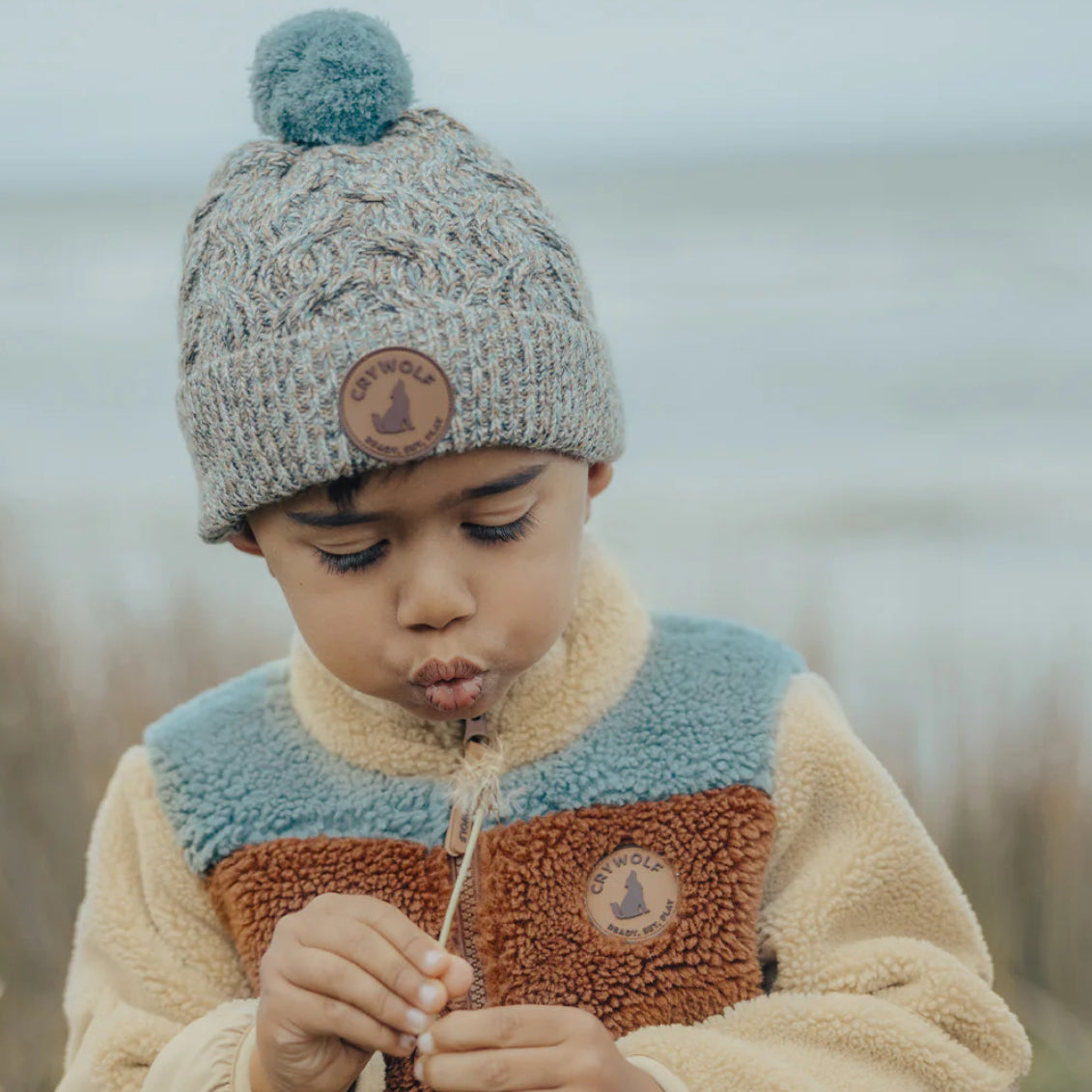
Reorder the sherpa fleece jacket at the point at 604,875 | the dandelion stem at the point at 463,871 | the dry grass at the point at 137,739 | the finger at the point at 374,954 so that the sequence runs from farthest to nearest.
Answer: the dry grass at the point at 137,739 → the sherpa fleece jacket at the point at 604,875 → the dandelion stem at the point at 463,871 → the finger at the point at 374,954

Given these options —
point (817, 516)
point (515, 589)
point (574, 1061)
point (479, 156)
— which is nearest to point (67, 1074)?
point (574, 1061)

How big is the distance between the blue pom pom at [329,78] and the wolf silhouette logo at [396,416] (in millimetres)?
356

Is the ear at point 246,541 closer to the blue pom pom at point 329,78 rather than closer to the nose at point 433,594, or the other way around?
the nose at point 433,594

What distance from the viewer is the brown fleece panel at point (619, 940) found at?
1405 millimetres

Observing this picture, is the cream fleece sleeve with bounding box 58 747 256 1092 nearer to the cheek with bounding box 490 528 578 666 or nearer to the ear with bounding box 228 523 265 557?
the ear with bounding box 228 523 265 557

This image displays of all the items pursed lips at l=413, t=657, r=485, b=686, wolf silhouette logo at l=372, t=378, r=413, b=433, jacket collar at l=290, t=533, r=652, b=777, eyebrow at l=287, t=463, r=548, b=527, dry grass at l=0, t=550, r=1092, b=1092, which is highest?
wolf silhouette logo at l=372, t=378, r=413, b=433

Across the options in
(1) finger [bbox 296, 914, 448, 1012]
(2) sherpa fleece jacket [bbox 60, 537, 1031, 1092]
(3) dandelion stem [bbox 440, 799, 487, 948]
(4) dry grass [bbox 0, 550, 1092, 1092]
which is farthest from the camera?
(4) dry grass [bbox 0, 550, 1092, 1092]

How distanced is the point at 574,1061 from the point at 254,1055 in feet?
1.05

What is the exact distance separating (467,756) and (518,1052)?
1.07ft

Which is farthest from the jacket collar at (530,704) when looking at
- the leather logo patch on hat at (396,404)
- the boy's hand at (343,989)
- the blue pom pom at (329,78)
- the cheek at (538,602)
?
the blue pom pom at (329,78)

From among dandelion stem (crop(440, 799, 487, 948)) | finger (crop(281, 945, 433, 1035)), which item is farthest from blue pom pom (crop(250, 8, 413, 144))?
finger (crop(281, 945, 433, 1035))

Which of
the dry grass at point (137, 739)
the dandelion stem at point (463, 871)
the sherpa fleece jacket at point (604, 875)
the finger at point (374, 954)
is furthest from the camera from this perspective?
the dry grass at point (137, 739)

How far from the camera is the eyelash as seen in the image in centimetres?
129

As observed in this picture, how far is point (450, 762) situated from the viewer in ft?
4.85
